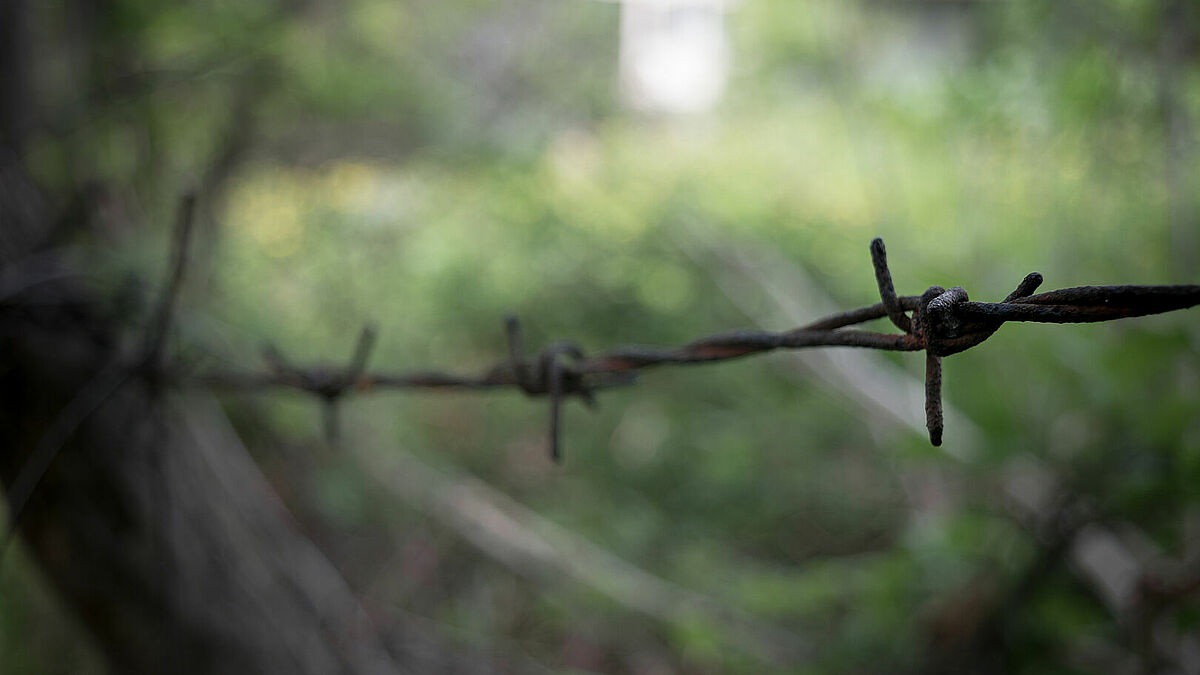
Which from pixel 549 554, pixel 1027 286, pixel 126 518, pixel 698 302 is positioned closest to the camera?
pixel 1027 286

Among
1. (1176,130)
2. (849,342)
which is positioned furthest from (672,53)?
(849,342)

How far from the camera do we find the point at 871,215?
354 centimetres

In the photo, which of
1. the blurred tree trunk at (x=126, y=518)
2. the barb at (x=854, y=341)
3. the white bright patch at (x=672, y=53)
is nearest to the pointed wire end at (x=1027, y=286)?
the barb at (x=854, y=341)

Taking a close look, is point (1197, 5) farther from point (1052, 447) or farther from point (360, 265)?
point (360, 265)

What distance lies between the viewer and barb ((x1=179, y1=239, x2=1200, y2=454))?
1.25ft

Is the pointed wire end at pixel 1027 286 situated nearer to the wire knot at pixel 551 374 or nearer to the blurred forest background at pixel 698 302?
the wire knot at pixel 551 374

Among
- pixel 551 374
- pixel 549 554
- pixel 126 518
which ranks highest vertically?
pixel 551 374

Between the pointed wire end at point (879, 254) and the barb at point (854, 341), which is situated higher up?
the pointed wire end at point (879, 254)

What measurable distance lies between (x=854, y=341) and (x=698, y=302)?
303cm

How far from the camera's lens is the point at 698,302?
3502 millimetres

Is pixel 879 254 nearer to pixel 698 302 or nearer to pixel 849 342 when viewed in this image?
pixel 849 342

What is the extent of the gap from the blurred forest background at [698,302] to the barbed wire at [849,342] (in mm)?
398

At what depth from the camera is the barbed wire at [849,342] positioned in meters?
0.38

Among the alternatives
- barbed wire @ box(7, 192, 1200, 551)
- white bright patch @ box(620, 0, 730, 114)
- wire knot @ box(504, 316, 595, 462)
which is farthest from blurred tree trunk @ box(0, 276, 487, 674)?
white bright patch @ box(620, 0, 730, 114)
